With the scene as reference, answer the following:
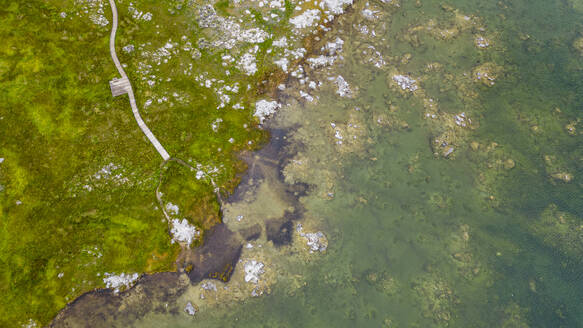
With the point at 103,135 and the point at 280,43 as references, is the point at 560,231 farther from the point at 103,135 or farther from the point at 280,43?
the point at 103,135

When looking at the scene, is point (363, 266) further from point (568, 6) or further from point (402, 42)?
point (568, 6)

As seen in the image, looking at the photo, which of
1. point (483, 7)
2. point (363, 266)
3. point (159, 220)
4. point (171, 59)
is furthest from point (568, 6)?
point (159, 220)

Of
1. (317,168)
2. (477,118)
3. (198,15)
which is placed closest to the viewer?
(317,168)

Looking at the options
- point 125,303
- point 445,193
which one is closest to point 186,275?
point 125,303

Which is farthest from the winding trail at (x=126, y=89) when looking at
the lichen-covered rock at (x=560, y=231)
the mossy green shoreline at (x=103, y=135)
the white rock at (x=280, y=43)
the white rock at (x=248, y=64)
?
the lichen-covered rock at (x=560, y=231)

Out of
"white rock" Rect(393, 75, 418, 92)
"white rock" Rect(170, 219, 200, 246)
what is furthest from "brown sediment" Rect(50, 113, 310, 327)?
"white rock" Rect(393, 75, 418, 92)
